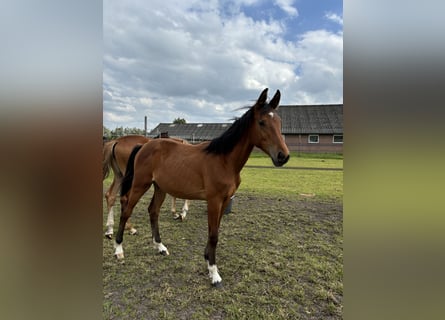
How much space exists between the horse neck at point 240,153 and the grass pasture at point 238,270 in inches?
47.1

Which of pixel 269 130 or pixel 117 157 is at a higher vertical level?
pixel 269 130

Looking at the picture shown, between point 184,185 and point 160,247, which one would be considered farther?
point 160,247

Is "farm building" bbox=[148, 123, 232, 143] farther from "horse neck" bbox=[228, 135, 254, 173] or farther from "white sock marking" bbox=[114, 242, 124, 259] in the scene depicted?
"horse neck" bbox=[228, 135, 254, 173]

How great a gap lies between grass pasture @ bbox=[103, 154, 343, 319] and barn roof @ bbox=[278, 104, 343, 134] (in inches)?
625

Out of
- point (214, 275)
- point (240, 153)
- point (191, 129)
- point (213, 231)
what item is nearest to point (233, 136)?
point (240, 153)

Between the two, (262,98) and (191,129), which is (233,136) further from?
(191,129)

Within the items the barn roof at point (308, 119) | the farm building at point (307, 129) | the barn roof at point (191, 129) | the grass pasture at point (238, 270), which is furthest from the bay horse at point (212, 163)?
the barn roof at point (191, 129)

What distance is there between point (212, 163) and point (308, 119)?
2125cm

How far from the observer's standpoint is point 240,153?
2375 millimetres

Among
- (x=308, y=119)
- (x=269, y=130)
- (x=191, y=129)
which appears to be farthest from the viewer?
(x=191, y=129)

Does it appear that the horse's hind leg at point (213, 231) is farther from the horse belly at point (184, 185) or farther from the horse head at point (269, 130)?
the horse head at point (269, 130)

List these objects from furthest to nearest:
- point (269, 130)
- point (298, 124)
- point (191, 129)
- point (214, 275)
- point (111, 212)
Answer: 1. point (191, 129)
2. point (298, 124)
3. point (111, 212)
4. point (214, 275)
5. point (269, 130)
